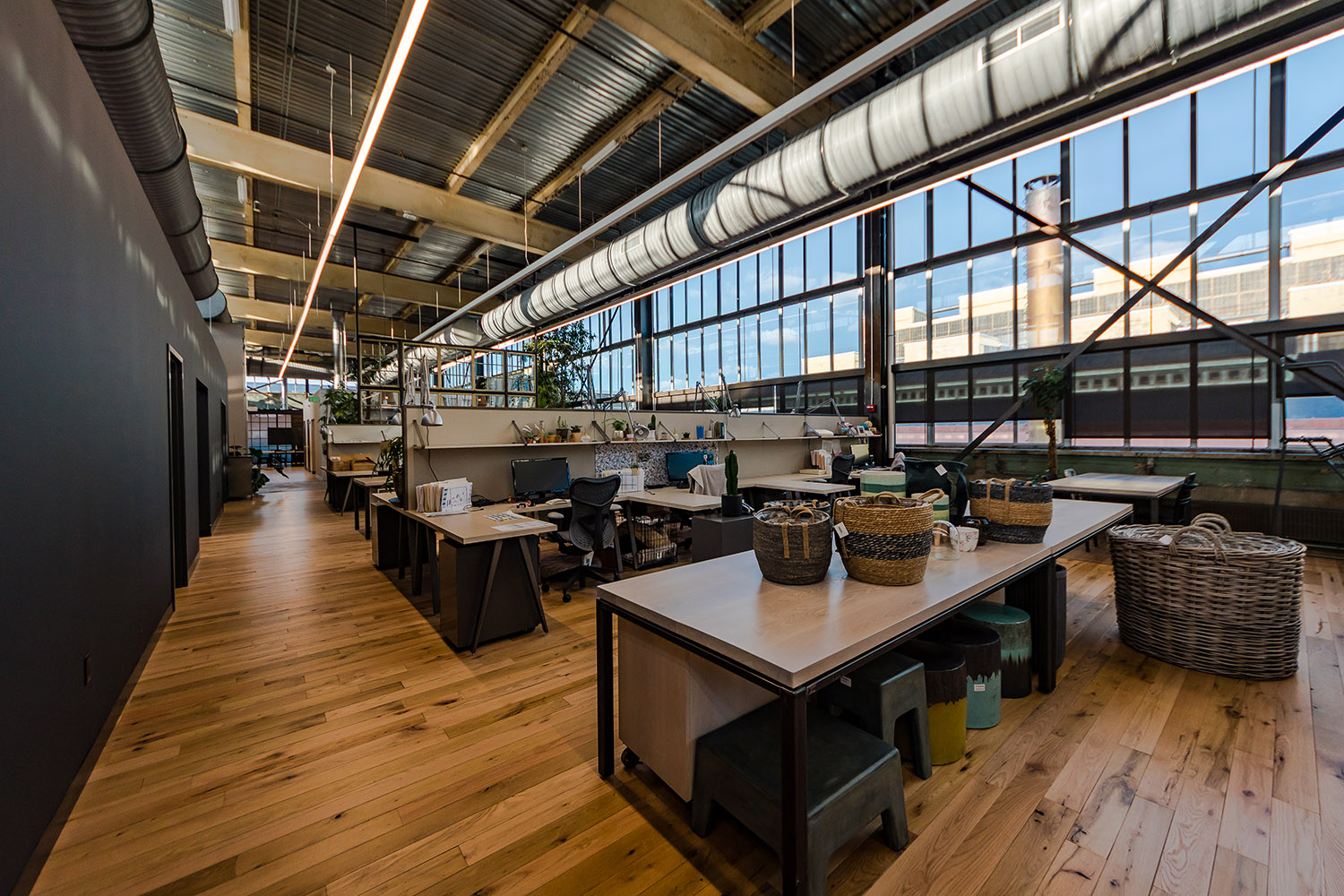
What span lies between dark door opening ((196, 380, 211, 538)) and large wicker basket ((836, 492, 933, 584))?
768 cm

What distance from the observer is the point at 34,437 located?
1734mm

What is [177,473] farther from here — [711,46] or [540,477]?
[711,46]

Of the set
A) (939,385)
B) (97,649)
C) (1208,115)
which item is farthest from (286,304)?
(1208,115)

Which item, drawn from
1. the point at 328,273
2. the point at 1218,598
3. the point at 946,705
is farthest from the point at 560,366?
the point at 1218,598

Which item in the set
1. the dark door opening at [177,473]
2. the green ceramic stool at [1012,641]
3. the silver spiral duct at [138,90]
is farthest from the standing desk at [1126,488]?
the dark door opening at [177,473]

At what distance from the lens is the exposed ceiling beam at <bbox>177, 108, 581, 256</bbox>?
5055mm

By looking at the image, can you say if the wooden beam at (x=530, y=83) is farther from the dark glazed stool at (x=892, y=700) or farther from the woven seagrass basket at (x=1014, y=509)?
the dark glazed stool at (x=892, y=700)

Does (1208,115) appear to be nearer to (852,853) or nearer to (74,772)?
(852,853)

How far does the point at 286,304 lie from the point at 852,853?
1628 centimetres

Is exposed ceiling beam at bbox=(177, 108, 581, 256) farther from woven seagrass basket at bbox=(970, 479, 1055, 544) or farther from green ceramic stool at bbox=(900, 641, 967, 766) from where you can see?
green ceramic stool at bbox=(900, 641, 967, 766)

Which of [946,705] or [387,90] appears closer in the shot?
[946,705]

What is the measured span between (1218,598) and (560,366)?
666cm

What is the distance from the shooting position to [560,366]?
727 cm

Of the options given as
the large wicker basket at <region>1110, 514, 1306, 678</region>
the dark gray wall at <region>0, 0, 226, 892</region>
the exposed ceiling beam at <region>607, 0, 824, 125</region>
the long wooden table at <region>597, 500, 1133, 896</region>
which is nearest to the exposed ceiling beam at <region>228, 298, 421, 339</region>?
the dark gray wall at <region>0, 0, 226, 892</region>
